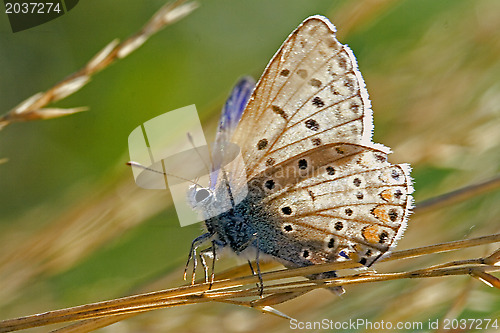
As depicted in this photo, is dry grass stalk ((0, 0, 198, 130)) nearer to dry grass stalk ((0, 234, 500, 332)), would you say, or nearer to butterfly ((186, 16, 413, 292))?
butterfly ((186, 16, 413, 292))

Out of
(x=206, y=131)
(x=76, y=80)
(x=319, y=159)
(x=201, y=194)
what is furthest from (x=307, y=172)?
(x=76, y=80)

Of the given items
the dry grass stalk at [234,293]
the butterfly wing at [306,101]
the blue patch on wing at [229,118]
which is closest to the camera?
the dry grass stalk at [234,293]

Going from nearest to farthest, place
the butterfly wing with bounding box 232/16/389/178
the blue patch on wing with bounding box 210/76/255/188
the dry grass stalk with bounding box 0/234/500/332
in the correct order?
the dry grass stalk with bounding box 0/234/500/332 → the butterfly wing with bounding box 232/16/389/178 → the blue patch on wing with bounding box 210/76/255/188

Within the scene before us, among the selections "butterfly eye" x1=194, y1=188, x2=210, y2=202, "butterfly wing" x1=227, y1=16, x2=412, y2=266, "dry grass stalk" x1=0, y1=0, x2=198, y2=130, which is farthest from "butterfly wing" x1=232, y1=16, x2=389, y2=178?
"dry grass stalk" x1=0, y1=0, x2=198, y2=130

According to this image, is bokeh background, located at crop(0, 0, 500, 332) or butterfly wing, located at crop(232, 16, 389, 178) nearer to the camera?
butterfly wing, located at crop(232, 16, 389, 178)

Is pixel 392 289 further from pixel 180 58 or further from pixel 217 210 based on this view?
pixel 180 58

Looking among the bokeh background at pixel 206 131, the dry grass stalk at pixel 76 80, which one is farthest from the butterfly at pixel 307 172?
the dry grass stalk at pixel 76 80

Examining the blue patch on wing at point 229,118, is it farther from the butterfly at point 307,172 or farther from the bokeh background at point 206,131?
the bokeh background at point 206,131
